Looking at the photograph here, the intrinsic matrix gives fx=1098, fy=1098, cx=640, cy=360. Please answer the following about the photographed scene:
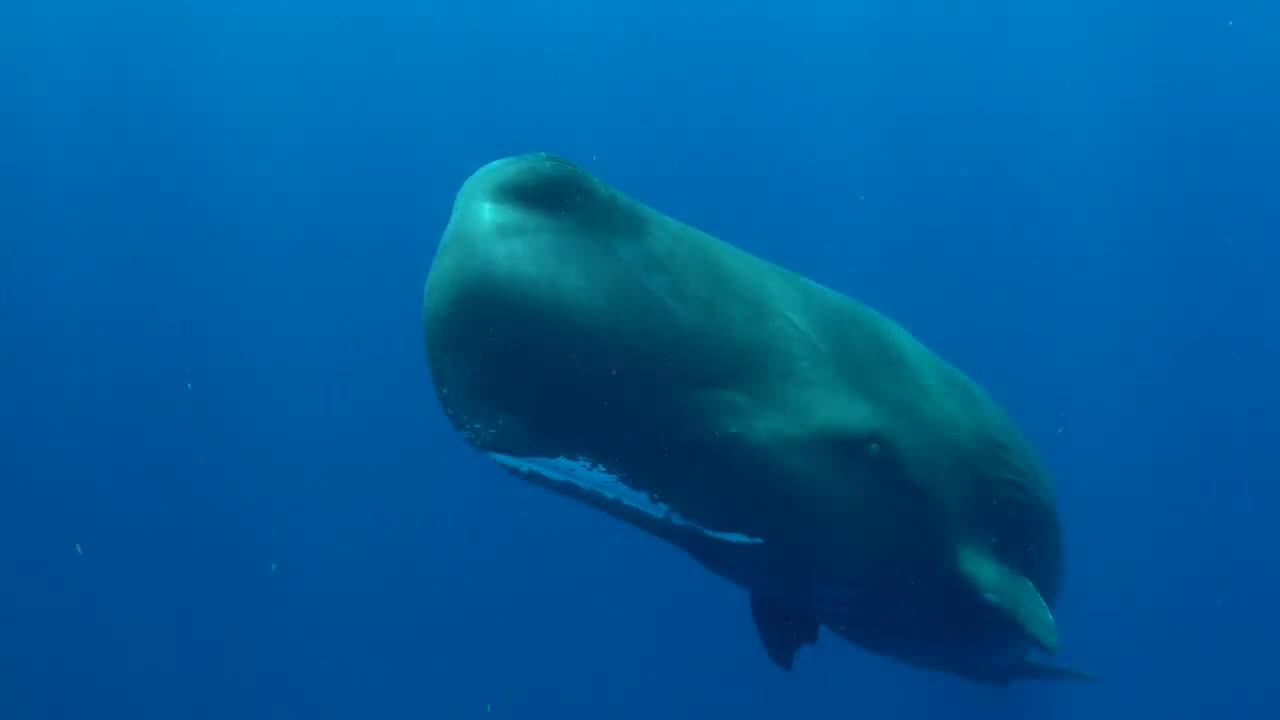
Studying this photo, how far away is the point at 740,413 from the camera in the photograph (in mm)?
4133

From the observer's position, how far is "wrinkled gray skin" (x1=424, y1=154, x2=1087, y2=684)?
12.0 feet

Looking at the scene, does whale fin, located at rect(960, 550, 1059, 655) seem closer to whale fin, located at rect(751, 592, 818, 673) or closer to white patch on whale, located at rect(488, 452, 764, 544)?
whale fin, located at rect(751, 592, 818, 673)

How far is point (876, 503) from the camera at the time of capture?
15.2ft

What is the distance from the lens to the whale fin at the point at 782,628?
586 cm

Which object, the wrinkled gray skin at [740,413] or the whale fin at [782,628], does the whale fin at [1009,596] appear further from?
the whale fin at [782,628]

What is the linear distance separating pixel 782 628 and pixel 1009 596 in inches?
47.7

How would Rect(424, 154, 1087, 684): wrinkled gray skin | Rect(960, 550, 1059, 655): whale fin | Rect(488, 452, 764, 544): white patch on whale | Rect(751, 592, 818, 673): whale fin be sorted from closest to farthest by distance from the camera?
1. Rect(424, 154, 1087, 684): wrinkled gray skin
2. Rect(488, 452, 764, 544): white patch on whale
3. Rect(960, 550, 1059, 655): whale fin
4. Rect(751, 592, 818, 673): whale fin

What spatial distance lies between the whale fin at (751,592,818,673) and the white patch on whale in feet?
4.87

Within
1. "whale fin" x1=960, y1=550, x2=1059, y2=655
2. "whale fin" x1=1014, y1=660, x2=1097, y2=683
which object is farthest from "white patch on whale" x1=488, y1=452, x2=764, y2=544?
"whale fin" x1=1014, y1=660, x2=1097, y2=683

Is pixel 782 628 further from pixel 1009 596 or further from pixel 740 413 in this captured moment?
pixel 740 413

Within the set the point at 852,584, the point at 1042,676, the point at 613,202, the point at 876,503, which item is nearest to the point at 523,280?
the point at 613,202

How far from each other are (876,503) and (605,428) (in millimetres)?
1409

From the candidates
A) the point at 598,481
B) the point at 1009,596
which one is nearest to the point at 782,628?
the point at 1009,596

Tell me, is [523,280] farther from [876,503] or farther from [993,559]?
[993,559]
